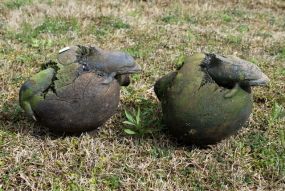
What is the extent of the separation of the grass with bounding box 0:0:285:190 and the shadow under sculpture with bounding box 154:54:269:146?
0.33 m

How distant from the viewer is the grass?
11.7 feet

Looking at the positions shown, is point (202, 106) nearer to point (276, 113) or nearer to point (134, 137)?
point (134, 137)

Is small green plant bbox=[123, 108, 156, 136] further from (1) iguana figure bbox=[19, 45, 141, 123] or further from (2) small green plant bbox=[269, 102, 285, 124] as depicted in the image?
(2) small green plant bbox=[269, 102, 285, 124]

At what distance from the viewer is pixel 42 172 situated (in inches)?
138

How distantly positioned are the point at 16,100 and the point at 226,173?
7.89 ft

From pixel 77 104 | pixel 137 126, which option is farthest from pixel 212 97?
pixel 77 104

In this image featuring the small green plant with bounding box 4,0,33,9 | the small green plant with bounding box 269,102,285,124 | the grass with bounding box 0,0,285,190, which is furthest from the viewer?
the small green plant with bounding box 4,0,33,9

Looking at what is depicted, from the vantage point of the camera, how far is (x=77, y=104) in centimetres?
361

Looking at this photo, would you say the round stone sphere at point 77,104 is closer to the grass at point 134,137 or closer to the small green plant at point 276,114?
the grass at point 134,137

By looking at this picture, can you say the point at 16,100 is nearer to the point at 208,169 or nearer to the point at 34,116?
the point at 34,116

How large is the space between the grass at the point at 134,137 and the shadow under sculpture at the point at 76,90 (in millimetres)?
270

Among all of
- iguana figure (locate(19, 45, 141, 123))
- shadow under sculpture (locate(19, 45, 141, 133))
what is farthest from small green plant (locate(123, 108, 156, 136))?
iguana figure (locate(19, 45, 141, 123))

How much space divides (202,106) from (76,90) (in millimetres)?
1111

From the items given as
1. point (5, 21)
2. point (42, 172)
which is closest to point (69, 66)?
point (42, 172)
